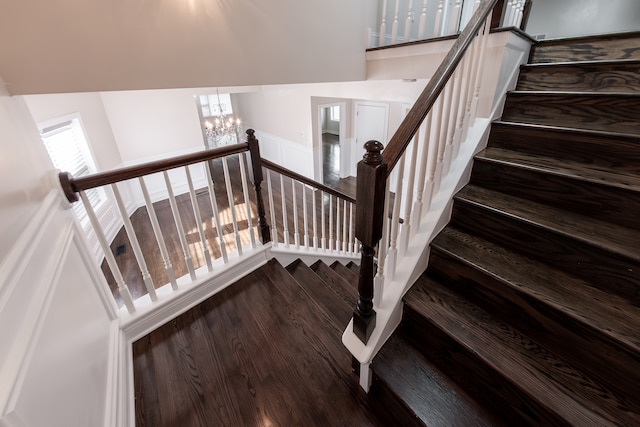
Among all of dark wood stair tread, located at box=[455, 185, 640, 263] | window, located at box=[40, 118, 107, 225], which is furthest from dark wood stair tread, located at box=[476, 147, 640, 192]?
window, located at box=[40, 118, 107, 225]

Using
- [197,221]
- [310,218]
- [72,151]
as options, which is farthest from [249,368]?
[72,151]

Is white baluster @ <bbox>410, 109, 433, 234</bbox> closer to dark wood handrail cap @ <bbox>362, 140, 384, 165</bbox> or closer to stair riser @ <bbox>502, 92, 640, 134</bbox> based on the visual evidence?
dark wood handrail cap @ <bbox>362, 140, 384, 165</bbox>

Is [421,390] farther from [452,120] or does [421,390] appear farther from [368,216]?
[452,120]

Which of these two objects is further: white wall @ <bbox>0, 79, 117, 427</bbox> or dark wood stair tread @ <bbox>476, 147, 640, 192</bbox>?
dark wood stair tread @ <bbox>476, 147, 640, 192</bbox>

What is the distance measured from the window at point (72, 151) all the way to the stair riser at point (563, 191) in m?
3.96

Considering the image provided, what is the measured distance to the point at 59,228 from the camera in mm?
1087

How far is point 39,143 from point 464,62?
2.02 m

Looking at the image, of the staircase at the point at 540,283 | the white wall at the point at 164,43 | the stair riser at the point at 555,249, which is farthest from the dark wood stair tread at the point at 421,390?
the white wall at the point at 164,43

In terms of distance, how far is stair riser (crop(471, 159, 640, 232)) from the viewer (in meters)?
1.10

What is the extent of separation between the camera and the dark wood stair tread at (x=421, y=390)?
100 cm

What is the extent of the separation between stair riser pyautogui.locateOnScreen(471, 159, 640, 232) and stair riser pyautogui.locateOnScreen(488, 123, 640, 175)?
0.69ft

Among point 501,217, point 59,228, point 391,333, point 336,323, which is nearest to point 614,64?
point 501,217

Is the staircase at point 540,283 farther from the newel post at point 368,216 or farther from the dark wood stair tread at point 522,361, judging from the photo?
the newel post at point 368,216

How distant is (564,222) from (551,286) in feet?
1.00
